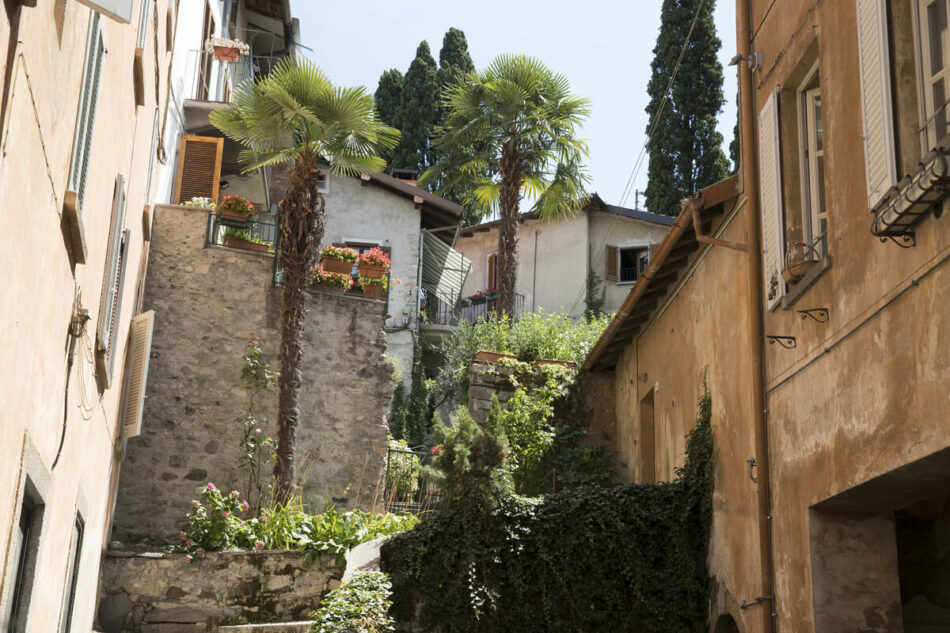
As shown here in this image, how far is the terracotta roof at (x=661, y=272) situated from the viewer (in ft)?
29.2

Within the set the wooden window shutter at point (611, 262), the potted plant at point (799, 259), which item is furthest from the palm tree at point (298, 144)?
the wooden window shutter at point (611, 262)

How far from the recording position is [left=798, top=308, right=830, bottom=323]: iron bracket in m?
Result: 6.61

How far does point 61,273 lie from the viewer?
551cm

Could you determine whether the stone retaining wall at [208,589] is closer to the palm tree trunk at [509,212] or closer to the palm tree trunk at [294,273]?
the palm tree trunk at [294,273]

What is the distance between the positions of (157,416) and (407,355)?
38.9 ft

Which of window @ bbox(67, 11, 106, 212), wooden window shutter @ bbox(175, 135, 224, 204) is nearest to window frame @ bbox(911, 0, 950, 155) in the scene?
window @ bbox(67, 11, 106, 212)

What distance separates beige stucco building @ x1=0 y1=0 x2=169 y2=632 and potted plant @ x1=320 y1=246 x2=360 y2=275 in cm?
698

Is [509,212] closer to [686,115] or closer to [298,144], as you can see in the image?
[298,144]

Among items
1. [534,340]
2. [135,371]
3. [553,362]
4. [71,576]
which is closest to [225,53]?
[534,340]

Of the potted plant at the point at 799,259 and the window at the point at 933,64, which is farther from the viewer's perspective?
the potted plant at the point at 799,259

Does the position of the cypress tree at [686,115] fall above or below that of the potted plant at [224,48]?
above

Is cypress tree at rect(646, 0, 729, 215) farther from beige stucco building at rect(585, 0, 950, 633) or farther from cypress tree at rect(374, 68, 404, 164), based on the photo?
beige stucco building at rect(585, 0, 950, 633)

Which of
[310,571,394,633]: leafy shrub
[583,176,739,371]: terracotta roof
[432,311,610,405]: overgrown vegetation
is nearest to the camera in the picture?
[583,176,739,371]: terracotta roof

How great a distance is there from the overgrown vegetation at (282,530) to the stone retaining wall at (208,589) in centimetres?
19
